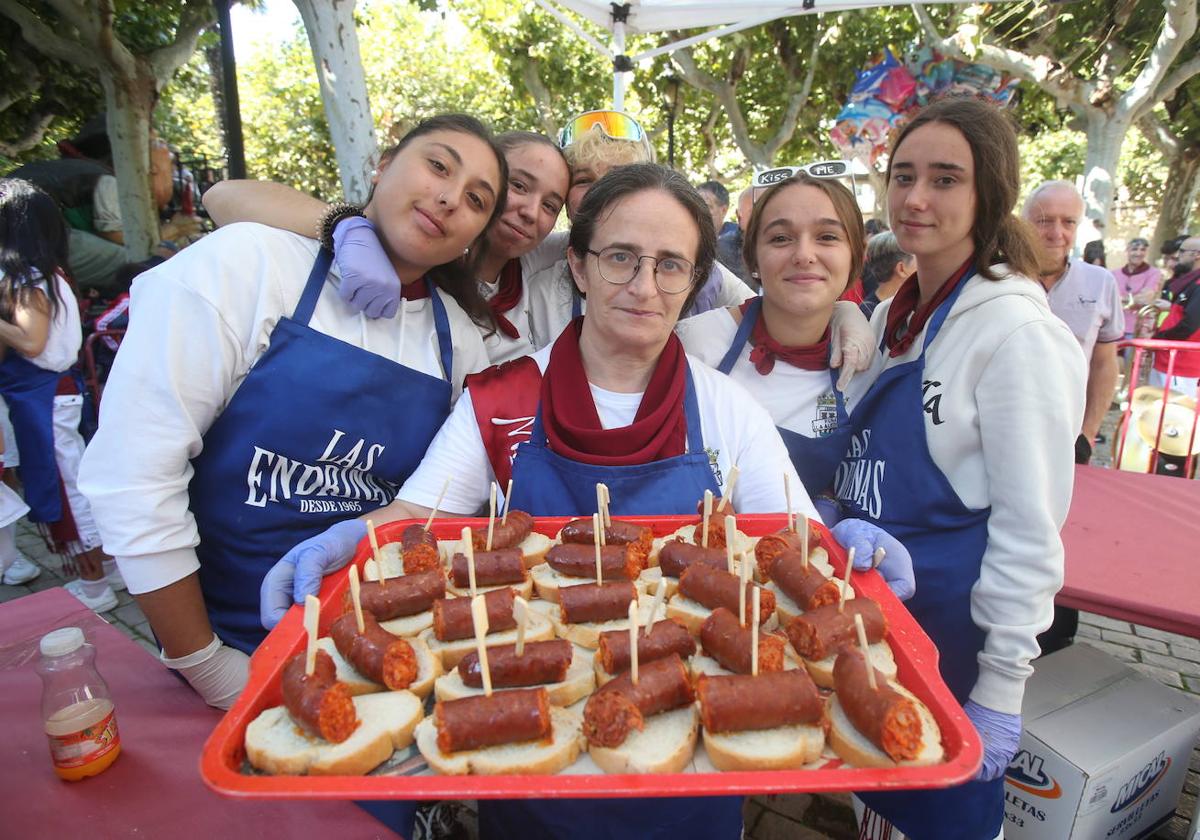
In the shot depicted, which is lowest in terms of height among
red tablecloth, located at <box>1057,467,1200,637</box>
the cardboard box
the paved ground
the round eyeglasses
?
the paved ground

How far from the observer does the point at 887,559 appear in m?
2.30

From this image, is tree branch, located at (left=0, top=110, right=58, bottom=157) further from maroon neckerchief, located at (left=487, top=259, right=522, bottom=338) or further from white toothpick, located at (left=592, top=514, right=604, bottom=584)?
white toothpick, located at (left=592, top=514, right=604, bottom=584)

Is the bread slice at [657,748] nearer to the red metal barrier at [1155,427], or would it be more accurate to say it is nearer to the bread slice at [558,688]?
the bread slice at [558,688]

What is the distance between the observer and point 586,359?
290 cm

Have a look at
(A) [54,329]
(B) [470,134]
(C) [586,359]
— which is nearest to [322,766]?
(C) [586,359]

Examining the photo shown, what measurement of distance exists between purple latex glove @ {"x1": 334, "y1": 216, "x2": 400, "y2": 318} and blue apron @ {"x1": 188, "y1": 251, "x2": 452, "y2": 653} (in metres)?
0.13

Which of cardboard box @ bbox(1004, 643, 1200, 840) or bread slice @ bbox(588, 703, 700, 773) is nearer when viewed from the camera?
bread slice @ bbox(588, 703, 700, 773)

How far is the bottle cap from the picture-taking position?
2.04 metres

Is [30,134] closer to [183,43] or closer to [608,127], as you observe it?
[183,43]

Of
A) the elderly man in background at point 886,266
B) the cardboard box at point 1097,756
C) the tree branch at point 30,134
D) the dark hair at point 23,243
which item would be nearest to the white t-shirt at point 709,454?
the cardboard box at point 1097,756

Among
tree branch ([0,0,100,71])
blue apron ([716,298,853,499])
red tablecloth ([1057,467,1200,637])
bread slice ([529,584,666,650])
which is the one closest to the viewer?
bread slice ([529,584,666,650])

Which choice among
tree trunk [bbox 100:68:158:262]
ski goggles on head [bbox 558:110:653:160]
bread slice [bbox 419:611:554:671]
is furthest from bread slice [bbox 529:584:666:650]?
tree trunk [bbox 100:68:158:262]

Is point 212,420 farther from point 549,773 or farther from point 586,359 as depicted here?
point 549,773

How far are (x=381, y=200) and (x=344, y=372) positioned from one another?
0.70m
